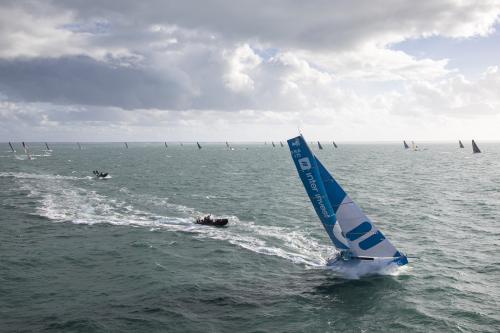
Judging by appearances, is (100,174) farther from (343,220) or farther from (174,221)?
(343,220)

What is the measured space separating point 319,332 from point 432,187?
62199mm

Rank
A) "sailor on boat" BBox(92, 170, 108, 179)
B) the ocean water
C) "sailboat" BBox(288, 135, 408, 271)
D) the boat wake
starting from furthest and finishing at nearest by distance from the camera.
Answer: "sailor on boat" BBox(92, 170, 108, 179) → the boat wake → "sailboat" BBox(288, 135, 408, 271) → the ocean water

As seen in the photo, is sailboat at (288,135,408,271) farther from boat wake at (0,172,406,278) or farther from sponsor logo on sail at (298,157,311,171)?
boat wake at (0,172,406,278)

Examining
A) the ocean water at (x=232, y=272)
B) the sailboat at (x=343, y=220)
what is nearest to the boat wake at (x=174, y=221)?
the ocean water at (x=232, y=272)

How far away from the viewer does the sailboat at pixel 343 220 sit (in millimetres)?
26466

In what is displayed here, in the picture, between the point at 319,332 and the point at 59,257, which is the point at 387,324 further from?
the point at 59,257

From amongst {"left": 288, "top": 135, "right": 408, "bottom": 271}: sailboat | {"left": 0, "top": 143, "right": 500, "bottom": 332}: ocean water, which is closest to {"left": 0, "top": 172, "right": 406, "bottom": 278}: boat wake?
{"left": 0, "top": 143, "right": 500, "bottom": 332}: ocean water

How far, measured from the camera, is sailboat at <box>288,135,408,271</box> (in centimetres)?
2647

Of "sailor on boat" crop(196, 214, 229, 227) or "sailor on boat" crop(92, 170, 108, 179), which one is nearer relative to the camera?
"sailor on boat" crop(196, 214, 229, 227)

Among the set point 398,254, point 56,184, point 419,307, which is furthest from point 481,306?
point 56,184

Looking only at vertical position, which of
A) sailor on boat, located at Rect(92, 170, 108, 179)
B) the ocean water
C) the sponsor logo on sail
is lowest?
the ocean water

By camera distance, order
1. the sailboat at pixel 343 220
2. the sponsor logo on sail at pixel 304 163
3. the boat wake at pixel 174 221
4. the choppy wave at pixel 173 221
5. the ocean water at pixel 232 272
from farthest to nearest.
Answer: the choppy wave at pixel 173 221 → the boat wake at pixel 174 221 → the sponsor logo on sail at pixel 304 163 → the sailboat at pixel 343 220 → the ocean water at pixel 232 272

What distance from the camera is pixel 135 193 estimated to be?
215ft

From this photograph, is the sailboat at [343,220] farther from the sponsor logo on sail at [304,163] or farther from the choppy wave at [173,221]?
the choppy wave at [173,221]
